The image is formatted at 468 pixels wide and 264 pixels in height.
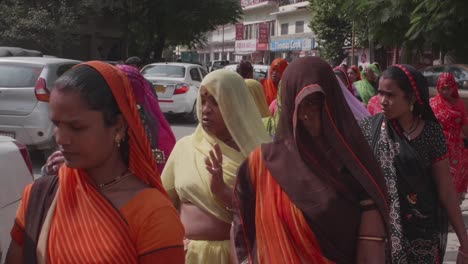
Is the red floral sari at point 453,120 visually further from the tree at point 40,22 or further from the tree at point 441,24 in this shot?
the tree at point 40,22

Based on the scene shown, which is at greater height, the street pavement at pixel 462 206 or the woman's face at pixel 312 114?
the woman's face at pixel 312 114

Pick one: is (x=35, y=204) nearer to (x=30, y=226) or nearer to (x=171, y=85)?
(x=30, y=226)

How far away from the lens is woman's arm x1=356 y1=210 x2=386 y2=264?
95.1 inches

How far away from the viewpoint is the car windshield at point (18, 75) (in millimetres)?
9422

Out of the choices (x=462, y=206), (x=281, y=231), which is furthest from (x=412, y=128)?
(x=462, y=206)

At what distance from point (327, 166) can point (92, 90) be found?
89 centimetres

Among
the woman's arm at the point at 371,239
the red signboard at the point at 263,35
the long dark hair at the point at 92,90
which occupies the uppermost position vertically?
the red signboard at the point at 263,35

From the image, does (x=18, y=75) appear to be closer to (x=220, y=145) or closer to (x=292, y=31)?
(x=220, y=145)

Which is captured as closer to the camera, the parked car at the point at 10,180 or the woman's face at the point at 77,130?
the woman's face at the point at 77,130

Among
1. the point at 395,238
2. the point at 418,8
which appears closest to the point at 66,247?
the point at 395,238

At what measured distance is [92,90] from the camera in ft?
6.52

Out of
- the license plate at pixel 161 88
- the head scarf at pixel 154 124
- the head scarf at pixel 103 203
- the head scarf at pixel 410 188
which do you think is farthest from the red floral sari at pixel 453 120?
the license plate at pixel 161 88

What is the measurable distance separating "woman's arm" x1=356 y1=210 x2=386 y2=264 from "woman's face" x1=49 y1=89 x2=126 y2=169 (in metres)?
0.98

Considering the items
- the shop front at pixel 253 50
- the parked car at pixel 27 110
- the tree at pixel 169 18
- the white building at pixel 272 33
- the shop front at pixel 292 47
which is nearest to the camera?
the parked car at pixel 27 110
